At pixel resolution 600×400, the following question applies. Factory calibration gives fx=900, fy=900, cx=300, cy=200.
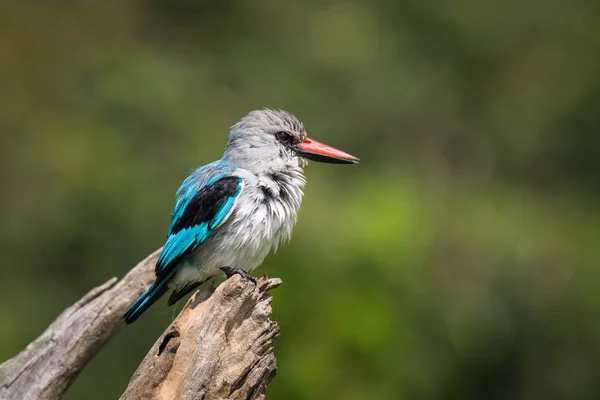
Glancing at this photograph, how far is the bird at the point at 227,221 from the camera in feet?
14.7

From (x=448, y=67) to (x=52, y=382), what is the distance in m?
6.54

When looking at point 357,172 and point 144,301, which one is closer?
point 144,301

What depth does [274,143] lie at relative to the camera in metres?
5.03

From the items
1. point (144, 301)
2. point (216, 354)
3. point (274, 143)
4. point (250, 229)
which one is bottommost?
point (216, 354)

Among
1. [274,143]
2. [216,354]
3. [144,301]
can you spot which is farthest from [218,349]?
[274,143]

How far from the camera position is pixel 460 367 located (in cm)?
715

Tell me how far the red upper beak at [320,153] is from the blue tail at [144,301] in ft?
3.70

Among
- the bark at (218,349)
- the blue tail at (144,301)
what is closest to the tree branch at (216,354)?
the bark at (218,349)

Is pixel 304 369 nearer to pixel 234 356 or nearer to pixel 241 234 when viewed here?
pixel 241 234

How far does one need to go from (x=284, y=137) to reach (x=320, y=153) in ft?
0.73

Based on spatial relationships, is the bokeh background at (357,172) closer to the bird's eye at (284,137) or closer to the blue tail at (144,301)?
the bird's eye at (284,137)

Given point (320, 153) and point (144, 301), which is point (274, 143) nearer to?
point (320, 153)

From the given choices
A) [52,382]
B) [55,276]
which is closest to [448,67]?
[55,276]

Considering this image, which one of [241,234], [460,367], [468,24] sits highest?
[468,24]
